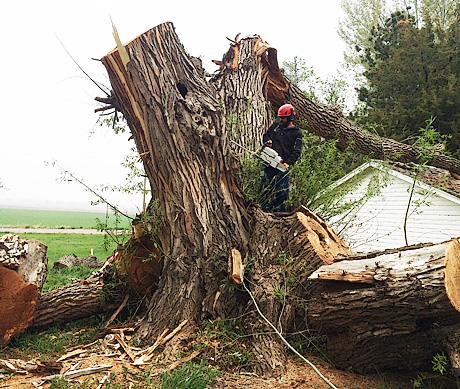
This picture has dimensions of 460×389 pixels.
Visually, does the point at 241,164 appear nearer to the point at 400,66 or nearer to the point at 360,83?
the point at 400,66

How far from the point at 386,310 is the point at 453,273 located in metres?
0.47

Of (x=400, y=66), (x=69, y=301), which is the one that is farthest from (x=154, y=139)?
(x=400, y=66)

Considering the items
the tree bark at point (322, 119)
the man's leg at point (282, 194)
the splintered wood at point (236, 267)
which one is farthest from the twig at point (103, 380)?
the tree bark at point (322, 119)

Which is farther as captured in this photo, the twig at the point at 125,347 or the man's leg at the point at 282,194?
the man's leg at the point at 282,194

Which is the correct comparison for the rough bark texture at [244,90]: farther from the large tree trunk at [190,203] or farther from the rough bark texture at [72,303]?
the rough bark texture at [72,303]

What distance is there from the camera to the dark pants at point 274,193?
14.3 ft

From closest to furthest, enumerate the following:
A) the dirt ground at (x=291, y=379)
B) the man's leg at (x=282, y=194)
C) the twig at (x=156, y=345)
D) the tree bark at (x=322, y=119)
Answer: the dirt ground at (x=291, y=379) → the twig at (x=156, y=345) → the man's leg at (x=282, y=194) → the tree bark at (x=322, y=119)

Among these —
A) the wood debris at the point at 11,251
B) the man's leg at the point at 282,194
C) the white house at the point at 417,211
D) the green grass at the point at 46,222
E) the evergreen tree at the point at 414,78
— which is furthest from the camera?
the evergreen tree at the point at 414,78

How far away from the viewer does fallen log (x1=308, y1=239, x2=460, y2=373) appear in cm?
250

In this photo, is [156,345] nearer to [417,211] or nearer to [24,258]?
[24,258]

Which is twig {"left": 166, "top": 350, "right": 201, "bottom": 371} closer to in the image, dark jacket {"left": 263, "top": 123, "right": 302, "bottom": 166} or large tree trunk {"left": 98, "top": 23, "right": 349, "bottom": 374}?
large tree trunk {"left": 98, "top": 23, "right": 349, "bottom": 374}

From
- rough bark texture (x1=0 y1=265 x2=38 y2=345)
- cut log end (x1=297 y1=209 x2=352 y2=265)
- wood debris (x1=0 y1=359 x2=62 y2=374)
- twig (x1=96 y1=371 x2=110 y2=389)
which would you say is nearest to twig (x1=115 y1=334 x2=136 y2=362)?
twig (x1=96 y1=371 x2=110 y2=389)

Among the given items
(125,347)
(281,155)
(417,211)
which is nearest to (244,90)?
(281,155)

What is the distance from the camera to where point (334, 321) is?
288cm
